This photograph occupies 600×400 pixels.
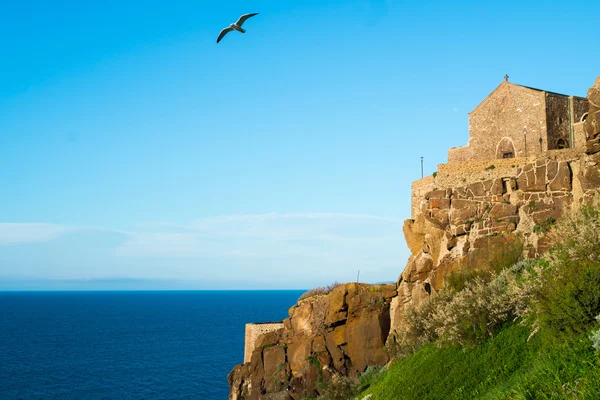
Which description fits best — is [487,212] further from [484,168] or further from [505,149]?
[505,149]

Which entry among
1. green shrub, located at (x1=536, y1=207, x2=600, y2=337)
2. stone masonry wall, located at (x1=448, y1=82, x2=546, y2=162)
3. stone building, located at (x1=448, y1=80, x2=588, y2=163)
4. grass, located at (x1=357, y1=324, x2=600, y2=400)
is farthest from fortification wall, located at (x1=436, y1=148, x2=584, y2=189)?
green shrub, located at (x1=536, y1=207, x2=600, y2=337)

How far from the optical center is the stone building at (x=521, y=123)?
34.5 meters

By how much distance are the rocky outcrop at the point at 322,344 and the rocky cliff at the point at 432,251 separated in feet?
0.21

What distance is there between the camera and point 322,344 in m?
35.9

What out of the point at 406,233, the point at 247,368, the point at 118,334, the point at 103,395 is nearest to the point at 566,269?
the point at 406,233

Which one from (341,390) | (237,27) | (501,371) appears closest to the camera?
(501,371)

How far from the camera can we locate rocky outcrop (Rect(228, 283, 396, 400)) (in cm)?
3391

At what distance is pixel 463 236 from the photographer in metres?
30.0

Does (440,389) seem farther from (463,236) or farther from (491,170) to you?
(491,170)

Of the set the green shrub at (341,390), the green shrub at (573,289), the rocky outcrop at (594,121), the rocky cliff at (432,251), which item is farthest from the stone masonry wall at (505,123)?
the green shrub at (573,289)

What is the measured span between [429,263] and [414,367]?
40.2 feet

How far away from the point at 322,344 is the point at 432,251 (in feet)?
32.8

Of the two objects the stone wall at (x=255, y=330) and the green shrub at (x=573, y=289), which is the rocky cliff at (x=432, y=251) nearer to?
the stone wall at (x=255, y=330)

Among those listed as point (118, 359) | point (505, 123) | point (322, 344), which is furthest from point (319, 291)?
point (118, 359)
